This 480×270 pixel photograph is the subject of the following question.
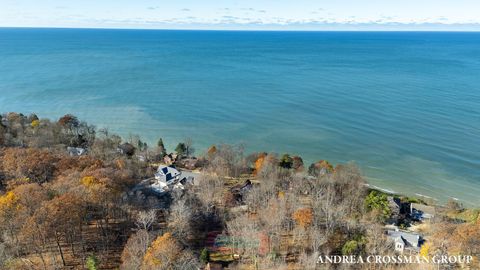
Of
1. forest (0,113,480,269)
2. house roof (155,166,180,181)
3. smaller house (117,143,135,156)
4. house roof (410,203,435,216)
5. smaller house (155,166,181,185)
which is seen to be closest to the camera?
forest (0,113,480,269)

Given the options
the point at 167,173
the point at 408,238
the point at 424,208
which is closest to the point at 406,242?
the point at 408,238

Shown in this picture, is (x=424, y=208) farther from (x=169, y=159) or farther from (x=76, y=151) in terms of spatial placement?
(x=76, y=151)

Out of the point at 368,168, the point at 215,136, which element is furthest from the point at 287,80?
the point at 368,168

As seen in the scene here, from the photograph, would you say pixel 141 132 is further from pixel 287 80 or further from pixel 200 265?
pixel 287 80

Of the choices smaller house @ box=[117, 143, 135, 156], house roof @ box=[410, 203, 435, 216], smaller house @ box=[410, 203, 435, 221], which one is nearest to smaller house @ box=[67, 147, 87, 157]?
smaller house @ box=[117, 143, 135, 156]

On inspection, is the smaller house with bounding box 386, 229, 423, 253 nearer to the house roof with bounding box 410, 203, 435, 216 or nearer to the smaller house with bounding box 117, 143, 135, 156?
the house roof with bounding box 410, 203, 435, 216

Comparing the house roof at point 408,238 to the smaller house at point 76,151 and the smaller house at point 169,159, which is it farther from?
the smaller house at point 76,151
